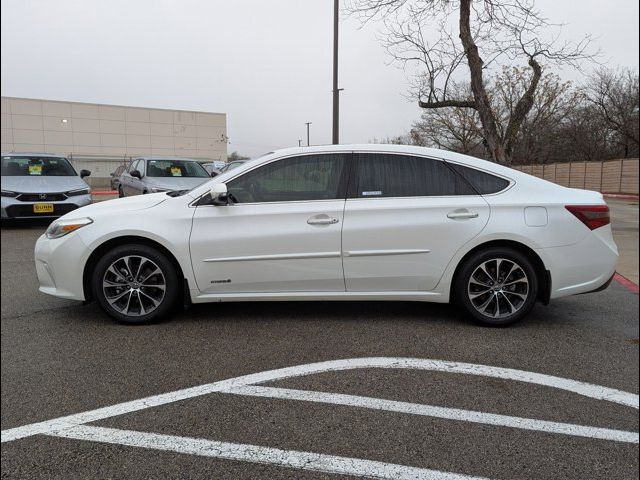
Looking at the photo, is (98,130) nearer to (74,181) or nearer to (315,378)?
(74,181)

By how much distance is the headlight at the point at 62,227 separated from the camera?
10.6 feet

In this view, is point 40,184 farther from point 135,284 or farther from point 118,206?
point 135,284

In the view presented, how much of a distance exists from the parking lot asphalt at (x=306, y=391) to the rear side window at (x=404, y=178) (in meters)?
1.09

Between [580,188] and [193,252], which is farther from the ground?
[580,188]

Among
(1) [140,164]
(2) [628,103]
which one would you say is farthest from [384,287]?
(1) [140,164]

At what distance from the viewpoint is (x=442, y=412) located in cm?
230

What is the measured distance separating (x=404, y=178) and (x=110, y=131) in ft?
43.1

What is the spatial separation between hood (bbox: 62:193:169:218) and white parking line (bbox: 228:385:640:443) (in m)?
1.77

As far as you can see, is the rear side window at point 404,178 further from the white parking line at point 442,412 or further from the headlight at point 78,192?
the headlight at point 78,192

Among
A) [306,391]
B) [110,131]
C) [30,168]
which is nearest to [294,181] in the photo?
[306,391]

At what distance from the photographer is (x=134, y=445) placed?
72.6 inches

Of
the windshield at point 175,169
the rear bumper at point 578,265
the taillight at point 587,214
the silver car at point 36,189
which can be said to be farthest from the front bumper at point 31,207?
the windshield at point 175,169

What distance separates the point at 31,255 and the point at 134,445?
1843 millimetres

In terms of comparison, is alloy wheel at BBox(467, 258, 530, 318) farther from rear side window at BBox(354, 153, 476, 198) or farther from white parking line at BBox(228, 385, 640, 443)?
white parking line at BBox(228, 385, 640, 443)
